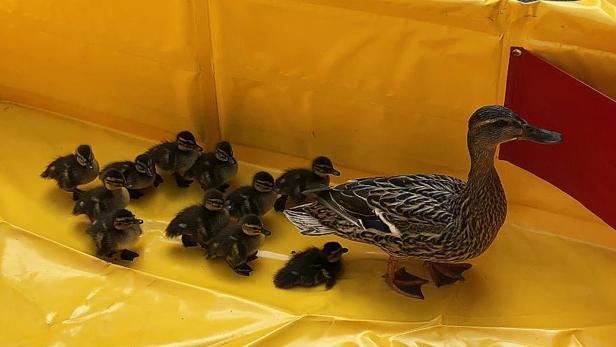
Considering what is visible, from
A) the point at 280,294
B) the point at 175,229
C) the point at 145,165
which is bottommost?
the point at 280,294

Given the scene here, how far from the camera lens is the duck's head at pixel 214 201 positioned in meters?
2.23

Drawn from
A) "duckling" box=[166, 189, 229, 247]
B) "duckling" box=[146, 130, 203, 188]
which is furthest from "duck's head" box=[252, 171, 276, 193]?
"duckling" box=[146, 130, 203, 188]

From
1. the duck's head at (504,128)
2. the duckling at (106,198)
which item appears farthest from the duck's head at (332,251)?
the duckling at (106,198)

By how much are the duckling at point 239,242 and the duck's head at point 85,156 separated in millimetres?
455

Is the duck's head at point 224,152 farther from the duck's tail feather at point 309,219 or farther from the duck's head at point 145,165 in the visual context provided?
the duck's tail feather at point 309,219

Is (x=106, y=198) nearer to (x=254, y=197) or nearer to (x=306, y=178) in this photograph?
(x=254, y=197)

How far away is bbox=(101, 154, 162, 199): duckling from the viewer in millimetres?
2381

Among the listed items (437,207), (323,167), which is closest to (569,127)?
(437,207)

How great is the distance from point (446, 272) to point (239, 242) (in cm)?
55

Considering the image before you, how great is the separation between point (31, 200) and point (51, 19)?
55 centimetres

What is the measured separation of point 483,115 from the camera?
190cm

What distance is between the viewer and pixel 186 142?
7.82 ft

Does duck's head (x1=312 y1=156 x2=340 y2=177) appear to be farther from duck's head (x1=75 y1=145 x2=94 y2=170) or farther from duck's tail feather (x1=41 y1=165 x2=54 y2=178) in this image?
duck's tail feather (x1=41 y1=165 x2=54 y2=178)

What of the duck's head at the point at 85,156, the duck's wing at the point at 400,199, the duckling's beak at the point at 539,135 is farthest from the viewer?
the duck's head at the point at 85,156
